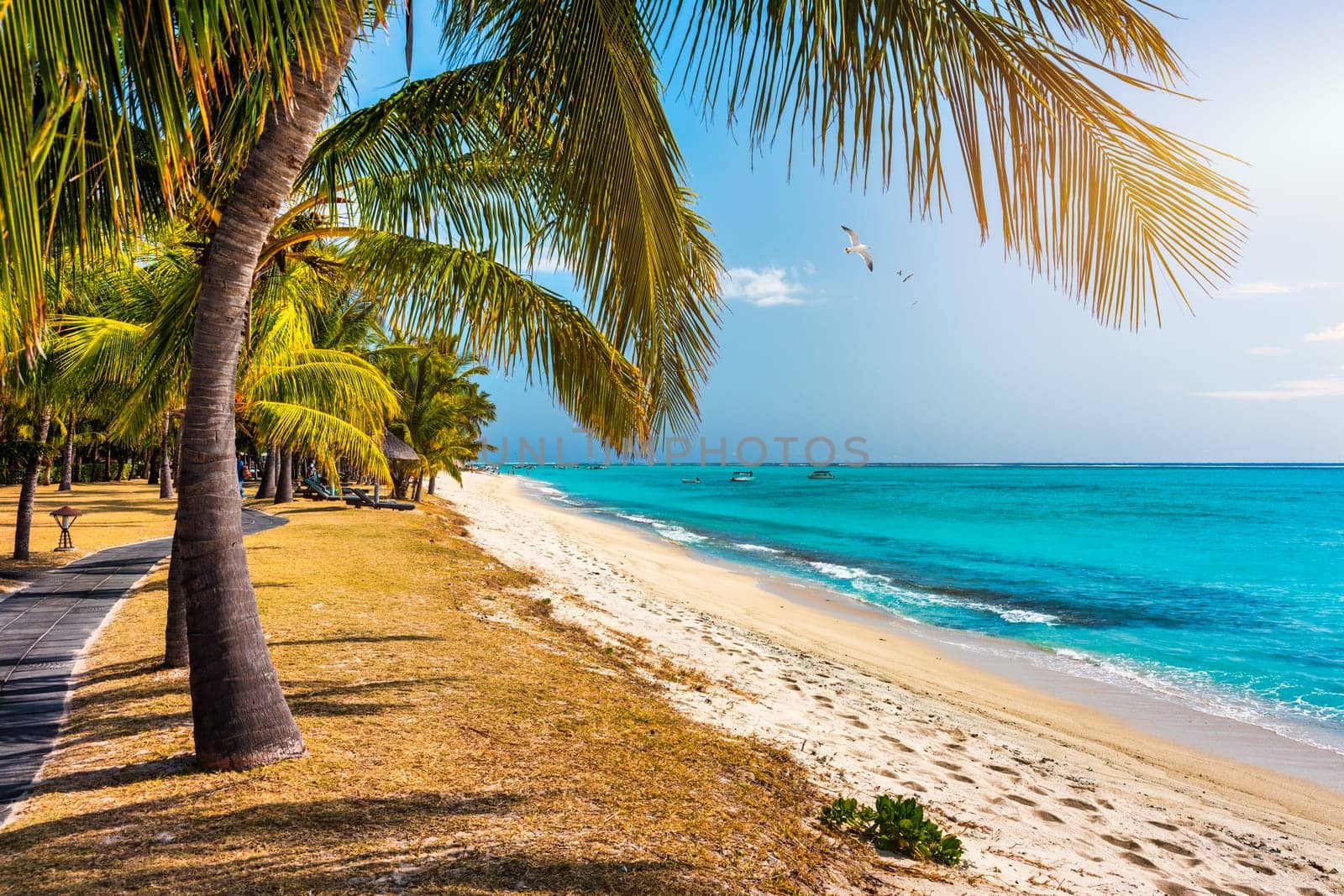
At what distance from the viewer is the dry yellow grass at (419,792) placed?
9.26 ft

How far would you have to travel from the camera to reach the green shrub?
3.65 metres

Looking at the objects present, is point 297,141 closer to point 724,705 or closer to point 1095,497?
point 724,705

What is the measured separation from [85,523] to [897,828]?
19829mm

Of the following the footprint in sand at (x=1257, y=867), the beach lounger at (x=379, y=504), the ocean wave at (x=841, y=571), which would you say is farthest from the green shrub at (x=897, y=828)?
the beach lounger at (x=379, y=504)

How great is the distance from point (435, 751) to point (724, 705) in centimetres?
285

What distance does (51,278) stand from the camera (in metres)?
5.80

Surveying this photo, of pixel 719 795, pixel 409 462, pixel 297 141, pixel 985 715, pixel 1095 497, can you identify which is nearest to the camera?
pixel 297 141

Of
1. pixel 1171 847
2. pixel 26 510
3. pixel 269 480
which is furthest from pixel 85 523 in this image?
pixel 1171 847

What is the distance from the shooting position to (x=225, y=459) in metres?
3.59

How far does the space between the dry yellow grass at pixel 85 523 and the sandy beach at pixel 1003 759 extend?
301 inches

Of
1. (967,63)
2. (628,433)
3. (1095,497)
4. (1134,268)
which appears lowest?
(1095,497)

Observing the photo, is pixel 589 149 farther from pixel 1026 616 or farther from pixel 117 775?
pixel 1026 616

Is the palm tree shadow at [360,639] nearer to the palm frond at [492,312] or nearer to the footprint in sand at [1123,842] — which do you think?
the palm frond at [492,312]

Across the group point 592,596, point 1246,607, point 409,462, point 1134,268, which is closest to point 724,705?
point 1134,268
